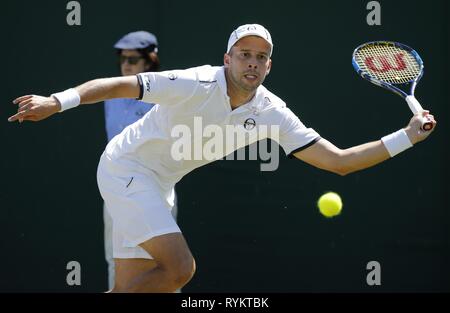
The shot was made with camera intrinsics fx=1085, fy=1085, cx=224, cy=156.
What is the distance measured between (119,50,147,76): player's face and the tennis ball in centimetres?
123

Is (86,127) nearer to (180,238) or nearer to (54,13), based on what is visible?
(54,13)

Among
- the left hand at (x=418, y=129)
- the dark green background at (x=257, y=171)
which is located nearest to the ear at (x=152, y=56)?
the dark green background at (x=257, y=171)

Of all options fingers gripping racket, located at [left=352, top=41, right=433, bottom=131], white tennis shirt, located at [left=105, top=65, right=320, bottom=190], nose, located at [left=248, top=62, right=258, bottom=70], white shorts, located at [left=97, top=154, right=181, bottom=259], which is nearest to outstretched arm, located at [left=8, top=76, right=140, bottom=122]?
white tennis shirt, located at [left=105, top=65, right=320, bottom=190]

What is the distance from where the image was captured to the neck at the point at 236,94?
4.96 meters

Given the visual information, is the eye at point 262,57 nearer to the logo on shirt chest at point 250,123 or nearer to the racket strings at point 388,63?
the logo on shirt chest at point 250,123

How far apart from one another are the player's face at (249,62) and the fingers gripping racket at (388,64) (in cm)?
46

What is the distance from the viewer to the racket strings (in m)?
5.15

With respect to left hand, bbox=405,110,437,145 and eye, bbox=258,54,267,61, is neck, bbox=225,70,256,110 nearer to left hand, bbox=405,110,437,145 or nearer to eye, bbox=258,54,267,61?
eye, bbox=258,54,267,61

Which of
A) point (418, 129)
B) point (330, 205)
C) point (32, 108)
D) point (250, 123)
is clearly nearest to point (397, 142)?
point (418, 129)

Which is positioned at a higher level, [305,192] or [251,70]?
[251,70]

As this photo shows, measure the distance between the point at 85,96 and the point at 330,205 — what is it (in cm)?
190

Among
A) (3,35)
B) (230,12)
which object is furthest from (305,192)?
(3,35)

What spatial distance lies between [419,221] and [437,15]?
119 centimetres

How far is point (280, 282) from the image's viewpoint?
634cm
